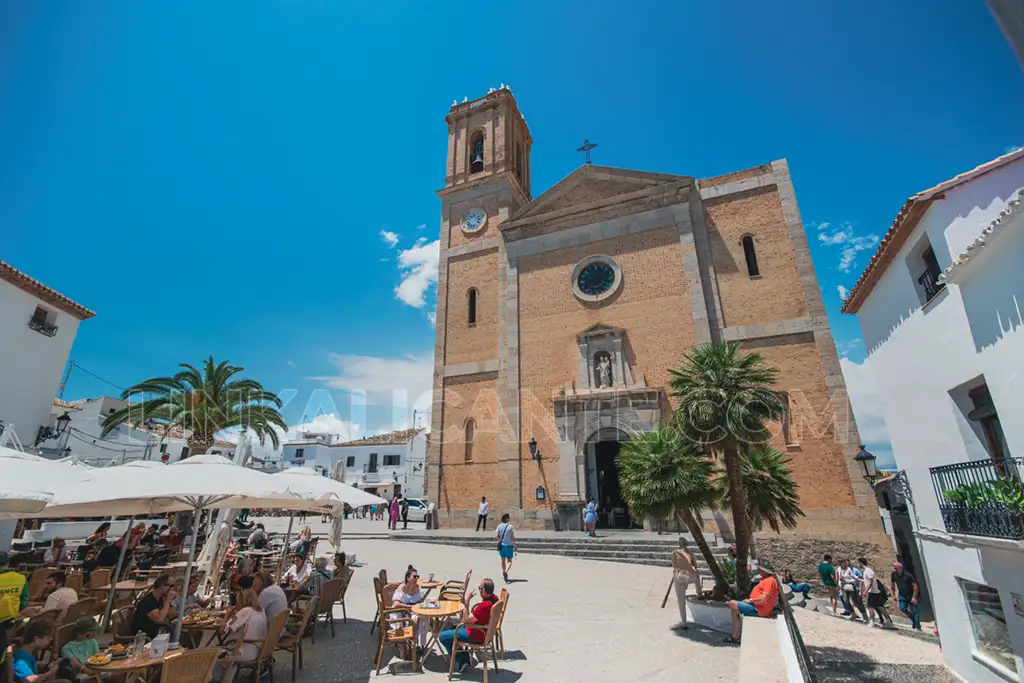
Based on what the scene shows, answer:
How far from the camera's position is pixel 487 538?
1702 cm

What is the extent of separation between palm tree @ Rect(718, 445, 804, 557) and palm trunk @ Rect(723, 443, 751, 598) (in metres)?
1.07

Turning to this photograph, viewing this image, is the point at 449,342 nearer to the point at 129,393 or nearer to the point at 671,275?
the point at 671,275

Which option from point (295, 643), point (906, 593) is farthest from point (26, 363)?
point (906, 593)

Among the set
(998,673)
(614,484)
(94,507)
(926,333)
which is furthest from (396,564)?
(926,333)

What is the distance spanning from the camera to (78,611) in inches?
266

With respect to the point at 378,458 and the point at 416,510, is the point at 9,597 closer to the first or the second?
the point at 416,510

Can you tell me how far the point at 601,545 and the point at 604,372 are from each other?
20.5 ft

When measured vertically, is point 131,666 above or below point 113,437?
below

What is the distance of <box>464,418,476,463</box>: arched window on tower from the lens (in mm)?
20250

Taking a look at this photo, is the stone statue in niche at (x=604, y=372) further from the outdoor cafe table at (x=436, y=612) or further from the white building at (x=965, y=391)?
the outdoor cafe table at (x=436, y=612)

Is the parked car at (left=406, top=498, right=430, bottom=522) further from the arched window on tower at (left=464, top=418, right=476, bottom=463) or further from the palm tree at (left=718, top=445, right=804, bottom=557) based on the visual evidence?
the palm tree at (left=718, top=445, right=804, bottom=557)

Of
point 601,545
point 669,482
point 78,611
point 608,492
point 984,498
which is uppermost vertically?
point 608,492

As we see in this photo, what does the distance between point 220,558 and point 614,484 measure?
13.6 metres

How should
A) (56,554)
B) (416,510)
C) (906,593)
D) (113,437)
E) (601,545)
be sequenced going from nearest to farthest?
(56,554)
(906,593)
(601,545)
(113,437)
(416,510)
